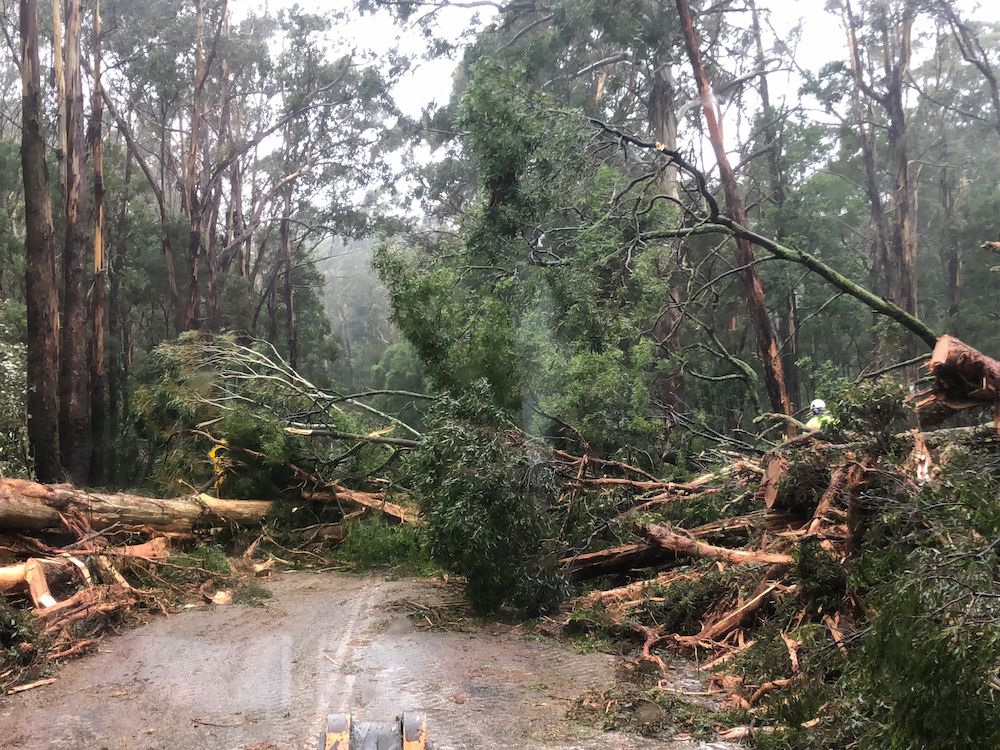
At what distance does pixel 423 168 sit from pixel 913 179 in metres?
16.0

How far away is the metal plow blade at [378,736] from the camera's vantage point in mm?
3225

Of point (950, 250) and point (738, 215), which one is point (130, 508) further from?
point (950, 250)

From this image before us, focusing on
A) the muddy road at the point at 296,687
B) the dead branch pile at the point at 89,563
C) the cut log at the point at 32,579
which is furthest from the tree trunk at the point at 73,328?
the muddy road at the point at 296,687

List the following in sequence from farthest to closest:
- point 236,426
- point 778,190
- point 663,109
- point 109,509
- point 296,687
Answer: point 778,190 → point 663,109 → point 236,426 → point 109,509 → point 296,687

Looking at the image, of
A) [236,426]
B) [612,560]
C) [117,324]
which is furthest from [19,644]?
[117,324]

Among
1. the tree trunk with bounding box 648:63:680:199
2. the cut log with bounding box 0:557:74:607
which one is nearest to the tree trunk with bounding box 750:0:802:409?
the tree trunk with bounding box 648:63:680:199

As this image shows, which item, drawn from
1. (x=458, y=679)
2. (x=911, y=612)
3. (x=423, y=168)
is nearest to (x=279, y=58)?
(x=423, y=168)

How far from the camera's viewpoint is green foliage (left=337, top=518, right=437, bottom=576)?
1097cm

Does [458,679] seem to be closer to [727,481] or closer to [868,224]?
[727,481]

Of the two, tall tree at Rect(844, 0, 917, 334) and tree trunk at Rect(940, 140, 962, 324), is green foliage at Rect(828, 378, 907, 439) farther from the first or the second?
tree trunk at Rect(940, 140, 962, 324)

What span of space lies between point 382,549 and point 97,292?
11301 mm

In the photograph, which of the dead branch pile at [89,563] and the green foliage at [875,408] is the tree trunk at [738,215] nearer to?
the green foliage at [875,408]

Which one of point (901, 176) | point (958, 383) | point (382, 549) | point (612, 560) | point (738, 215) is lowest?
point (382, 549)

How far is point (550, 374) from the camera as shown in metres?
11.0
